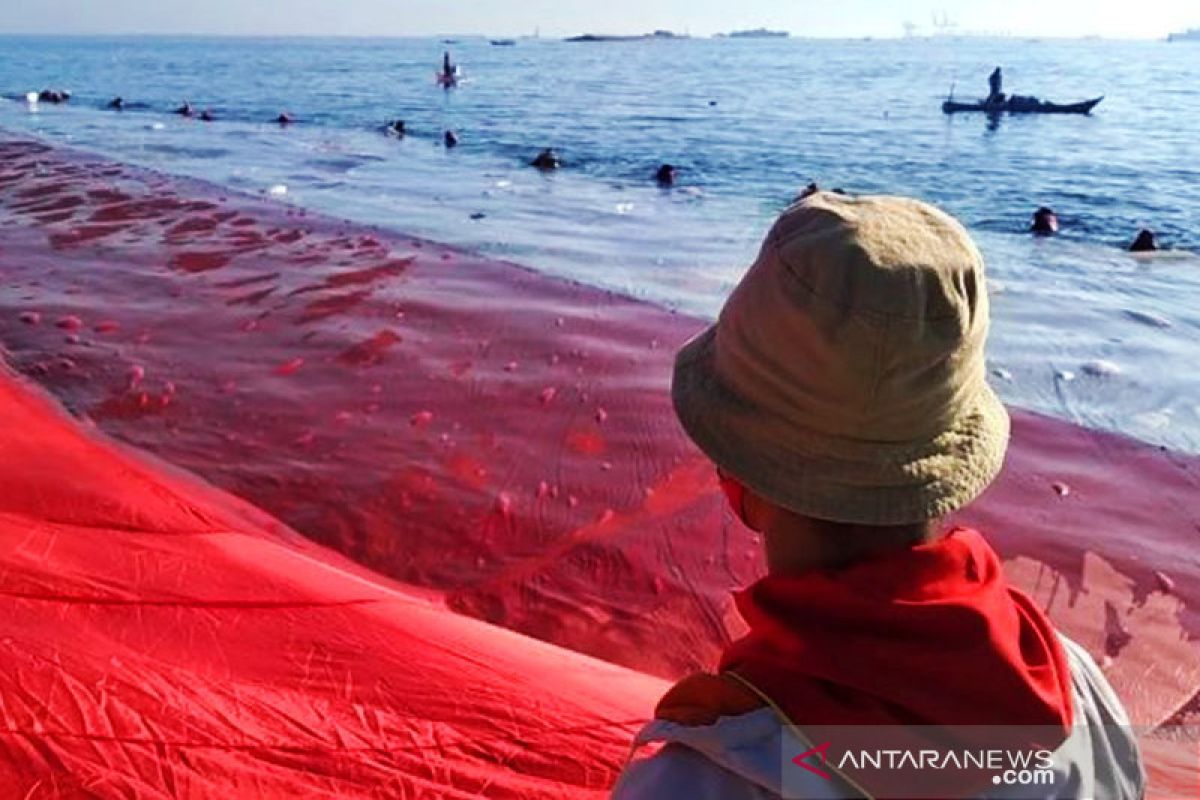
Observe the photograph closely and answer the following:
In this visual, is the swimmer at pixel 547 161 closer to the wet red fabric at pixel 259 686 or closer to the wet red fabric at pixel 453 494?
the wet red fabric at pixel 453 494

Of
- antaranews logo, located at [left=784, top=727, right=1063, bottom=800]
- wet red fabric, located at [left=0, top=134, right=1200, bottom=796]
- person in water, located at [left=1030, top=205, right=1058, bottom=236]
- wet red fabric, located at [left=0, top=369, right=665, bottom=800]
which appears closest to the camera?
antaranews logo, located at [left=784, top=727, right=1063, bottom=800]

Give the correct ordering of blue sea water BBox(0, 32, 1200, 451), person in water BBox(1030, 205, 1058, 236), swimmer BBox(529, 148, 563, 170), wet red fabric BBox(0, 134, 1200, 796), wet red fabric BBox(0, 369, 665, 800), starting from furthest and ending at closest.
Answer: swimmer BBox(529, 148, 563, 170), person in water BBox(1030, 205, 1058, 236), blue sea water BBox(0, 32, 1200, 451), wet red fabric BBox(0, 134, 1200, 796), wet red fabric BBox(0, 369, 665, 800)

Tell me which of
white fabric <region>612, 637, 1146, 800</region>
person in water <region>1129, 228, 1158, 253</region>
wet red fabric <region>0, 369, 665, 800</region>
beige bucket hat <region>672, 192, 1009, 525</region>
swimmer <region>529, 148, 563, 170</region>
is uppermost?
beige bucket hat <region>672, 192, 1009, 525</region>

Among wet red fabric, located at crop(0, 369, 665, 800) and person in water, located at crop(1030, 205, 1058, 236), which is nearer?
wet red fabric, located at crop(0, 369, 665, 800)

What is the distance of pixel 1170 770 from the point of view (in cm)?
349

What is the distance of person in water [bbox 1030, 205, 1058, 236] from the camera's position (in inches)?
622

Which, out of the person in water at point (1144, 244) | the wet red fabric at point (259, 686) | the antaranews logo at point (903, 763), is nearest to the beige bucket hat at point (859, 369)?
the antaranews logo at point (903, 763)

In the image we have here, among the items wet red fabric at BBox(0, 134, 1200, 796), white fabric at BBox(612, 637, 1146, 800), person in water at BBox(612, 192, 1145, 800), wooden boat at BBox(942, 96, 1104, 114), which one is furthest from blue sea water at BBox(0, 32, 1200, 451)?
person in water at BBox(612, 192, 1145, 800)

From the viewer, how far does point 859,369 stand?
1.34 meters

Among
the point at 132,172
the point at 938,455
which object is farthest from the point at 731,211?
the point at 938,455

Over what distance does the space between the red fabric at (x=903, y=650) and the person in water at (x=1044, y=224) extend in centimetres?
1586

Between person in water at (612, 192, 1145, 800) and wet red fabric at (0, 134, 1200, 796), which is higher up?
person in water at (612, 192, 1145, 800)

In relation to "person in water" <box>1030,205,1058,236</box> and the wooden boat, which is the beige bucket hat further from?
the wooden boat

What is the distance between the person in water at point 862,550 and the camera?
4.28ft
